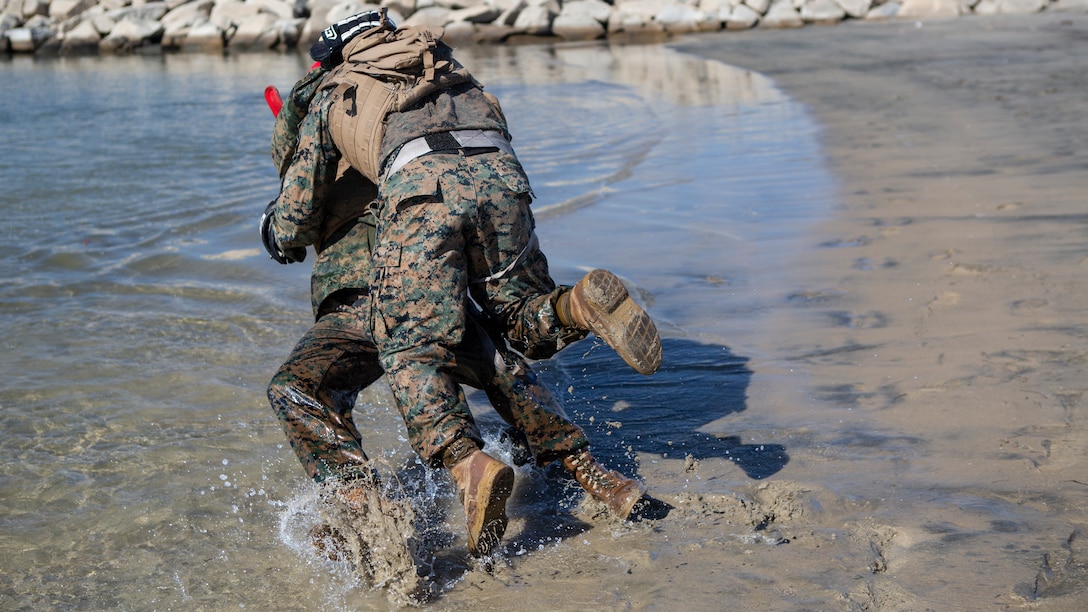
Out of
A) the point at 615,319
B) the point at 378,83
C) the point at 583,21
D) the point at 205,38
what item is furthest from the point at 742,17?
the point at 615,319

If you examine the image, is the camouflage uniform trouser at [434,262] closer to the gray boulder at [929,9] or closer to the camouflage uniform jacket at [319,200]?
the camouflage uniform jacket at [319,200]

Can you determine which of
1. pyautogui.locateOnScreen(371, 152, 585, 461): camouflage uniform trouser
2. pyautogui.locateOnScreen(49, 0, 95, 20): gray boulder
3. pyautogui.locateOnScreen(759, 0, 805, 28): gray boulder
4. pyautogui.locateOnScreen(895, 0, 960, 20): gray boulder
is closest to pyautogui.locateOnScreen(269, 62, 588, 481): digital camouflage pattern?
pyautogui.locateOnScreen(371, 152, 585, 461): camouflage uniform trouser

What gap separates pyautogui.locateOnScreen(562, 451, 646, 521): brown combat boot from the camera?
11.8 feet

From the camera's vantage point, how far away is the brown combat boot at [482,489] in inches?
124

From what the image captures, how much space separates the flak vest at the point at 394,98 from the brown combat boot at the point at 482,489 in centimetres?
100

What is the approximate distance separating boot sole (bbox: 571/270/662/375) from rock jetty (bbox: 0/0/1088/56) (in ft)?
75.9

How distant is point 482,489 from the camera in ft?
10.3

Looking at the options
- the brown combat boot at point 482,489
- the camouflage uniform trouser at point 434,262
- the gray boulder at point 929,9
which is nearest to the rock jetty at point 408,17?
the gray boulder at point 929,9

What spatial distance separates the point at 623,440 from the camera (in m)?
4.40

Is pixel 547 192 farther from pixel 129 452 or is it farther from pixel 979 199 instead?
pixel 129 452

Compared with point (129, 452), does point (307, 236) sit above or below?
above

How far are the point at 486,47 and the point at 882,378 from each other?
24.5 meters

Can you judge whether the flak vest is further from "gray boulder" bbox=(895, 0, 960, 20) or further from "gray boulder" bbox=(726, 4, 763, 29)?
"gray boulder" bbox=(726, 4, 763, 29)

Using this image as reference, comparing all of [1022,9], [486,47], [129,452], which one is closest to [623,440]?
[129,452]
